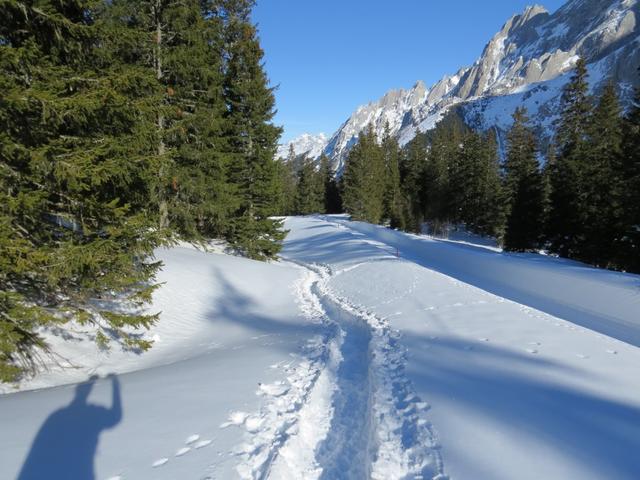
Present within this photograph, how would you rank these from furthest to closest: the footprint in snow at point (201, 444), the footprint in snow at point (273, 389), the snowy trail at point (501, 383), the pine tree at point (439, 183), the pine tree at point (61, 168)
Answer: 1. the pine tree at point (439, 183)
2. the footprint in snow at point (273, 389)
3. the pine tree at point (61, 168)
4. the footprint in snow at point (201, 444)
5. the snowy trail at point (501, 383)

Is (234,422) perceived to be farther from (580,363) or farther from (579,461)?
(580,363)

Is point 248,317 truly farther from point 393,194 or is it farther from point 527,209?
point 393,194

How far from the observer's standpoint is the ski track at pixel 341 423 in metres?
3.88

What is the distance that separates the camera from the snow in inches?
150

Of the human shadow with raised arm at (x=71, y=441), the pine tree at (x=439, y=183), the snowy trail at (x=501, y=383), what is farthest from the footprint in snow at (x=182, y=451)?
the pine tree at (x=439, y=183)

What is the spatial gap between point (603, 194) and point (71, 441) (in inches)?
1079

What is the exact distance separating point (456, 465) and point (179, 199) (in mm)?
15250

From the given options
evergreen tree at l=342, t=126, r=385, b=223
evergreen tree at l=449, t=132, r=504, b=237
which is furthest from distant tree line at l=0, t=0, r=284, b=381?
evergreen tree at l=342, t=126, r=385, b=223

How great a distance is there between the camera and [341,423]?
483cm

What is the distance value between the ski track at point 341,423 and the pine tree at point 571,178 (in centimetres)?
2328

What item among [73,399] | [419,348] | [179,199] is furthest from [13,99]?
[179,199]

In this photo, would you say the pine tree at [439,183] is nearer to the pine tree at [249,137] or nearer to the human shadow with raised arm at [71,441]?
the pine tree at [249,137]

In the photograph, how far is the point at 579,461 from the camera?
12.1 ft

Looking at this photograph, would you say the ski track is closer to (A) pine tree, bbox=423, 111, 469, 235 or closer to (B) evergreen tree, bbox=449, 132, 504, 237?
(B) evergreen tree, bbox=449, 132, 504, 237
